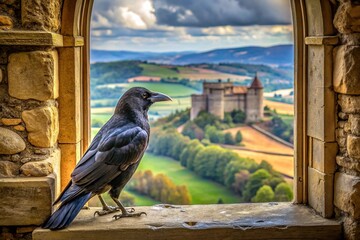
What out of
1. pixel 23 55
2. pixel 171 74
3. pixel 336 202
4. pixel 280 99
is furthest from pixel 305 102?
pixel 23 55

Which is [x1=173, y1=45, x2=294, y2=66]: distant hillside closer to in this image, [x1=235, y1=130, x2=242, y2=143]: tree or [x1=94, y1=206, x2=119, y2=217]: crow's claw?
A: [x1=235, y1=130, x2=242, y2=143]: tree

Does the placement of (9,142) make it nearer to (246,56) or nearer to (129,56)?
(129,56)

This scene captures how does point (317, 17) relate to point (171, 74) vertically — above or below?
above

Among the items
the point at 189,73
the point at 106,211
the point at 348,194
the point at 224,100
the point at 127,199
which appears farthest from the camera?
the point at 189,73

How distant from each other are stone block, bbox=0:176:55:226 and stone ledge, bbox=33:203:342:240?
0.12 meters

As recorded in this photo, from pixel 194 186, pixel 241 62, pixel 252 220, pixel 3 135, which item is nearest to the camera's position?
pixel 3 135

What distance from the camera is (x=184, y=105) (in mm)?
5152

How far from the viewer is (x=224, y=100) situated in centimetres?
508

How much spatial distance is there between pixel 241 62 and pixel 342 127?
6.15ft

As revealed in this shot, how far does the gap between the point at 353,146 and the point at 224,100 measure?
1.61m

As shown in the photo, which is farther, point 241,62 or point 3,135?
point 241,62

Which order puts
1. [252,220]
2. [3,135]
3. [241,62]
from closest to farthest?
[3,135] < [252,220] < [241,62]

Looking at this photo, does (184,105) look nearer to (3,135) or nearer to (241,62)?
(241,62)

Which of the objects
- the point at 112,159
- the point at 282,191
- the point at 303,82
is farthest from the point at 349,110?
the point at 282,191
